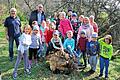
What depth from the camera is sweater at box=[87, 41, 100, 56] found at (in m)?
9.98

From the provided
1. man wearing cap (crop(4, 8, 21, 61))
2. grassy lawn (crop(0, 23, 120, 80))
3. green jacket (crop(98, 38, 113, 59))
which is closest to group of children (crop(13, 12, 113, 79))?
green jacket (crop(98, 38, 113, 59))

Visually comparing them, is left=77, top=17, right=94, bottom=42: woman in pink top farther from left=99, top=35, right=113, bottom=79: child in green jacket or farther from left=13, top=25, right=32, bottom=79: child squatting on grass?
left=13, top=25, right=32, bottom=79: child squatting on grass

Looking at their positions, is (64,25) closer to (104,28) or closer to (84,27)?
(84,27)

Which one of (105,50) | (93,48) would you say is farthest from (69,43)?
(105,50)

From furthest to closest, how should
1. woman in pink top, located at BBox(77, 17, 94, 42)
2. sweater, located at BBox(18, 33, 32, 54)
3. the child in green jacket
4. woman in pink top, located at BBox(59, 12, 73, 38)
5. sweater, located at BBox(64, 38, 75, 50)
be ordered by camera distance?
woman in pink top, located at BBox(59, 12, 73, 38), woman in pink top, located at BBox(77, 17, 94, 42), sweater, located at BBox(64, 38, 75, 50), the child in green jacket, sweater, located at BBox(18, 33, 32, 54)

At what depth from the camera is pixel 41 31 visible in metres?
10.6

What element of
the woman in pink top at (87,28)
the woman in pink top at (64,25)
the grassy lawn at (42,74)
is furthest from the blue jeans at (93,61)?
the woman in pink top at (64,25)

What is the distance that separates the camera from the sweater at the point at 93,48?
9984mm

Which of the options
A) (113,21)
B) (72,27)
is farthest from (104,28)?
(72,27)

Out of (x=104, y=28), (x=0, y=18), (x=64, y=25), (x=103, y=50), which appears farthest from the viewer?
(x=0, y=18)

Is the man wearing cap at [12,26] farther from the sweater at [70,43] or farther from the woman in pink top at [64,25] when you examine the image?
the sweater at [70,43]

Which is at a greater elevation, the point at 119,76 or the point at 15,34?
the point at 15,34

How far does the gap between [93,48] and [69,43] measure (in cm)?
77

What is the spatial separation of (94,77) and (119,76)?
3.62 feet
